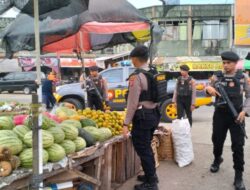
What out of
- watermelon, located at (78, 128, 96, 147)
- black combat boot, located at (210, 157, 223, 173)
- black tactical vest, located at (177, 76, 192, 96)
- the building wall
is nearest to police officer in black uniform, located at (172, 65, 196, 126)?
black tactical vest, located at (177, 76, 192, 96)

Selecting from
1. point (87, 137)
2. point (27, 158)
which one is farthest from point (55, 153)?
point (87, 137)

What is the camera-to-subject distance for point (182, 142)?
700 cm

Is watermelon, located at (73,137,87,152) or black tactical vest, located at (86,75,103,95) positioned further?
black tactical vest, located at (86,75,103,95)

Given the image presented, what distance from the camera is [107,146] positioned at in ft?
17.9

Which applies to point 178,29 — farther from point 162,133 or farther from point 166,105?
point 162,133

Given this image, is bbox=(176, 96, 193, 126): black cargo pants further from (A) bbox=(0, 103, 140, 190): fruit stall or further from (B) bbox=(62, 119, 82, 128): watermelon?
(B) bbox=(62, 119, 82, 128): watermelon

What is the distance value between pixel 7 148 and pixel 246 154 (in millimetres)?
5250

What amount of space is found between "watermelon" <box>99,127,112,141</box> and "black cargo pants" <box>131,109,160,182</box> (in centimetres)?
40

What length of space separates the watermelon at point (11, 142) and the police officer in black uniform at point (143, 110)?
5.10 ft

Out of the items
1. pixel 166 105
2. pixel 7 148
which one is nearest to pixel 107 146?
pixel 7 148

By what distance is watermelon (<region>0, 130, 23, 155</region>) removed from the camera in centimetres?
414

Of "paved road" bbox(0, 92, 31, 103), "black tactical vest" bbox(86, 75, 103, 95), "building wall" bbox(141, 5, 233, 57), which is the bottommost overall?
"paved road" bbox(0, 92, 31, 103)

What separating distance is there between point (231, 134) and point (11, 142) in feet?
10.4

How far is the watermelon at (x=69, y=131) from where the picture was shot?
4.93 m
